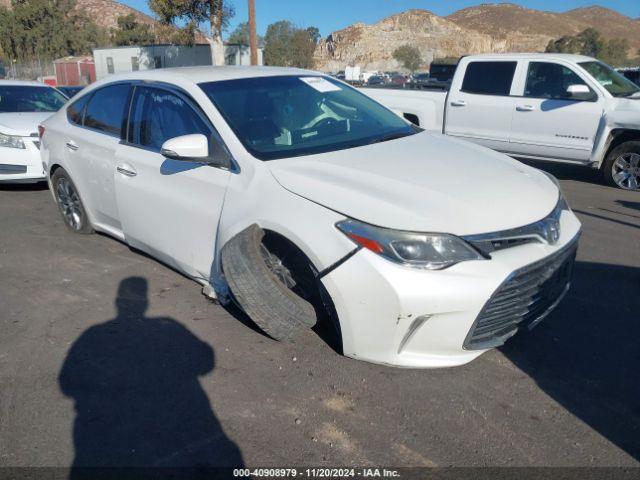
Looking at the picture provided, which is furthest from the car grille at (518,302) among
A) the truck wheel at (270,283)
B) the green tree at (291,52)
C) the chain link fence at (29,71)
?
the green tree at (291,52)

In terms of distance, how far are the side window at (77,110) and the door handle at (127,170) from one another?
1159 millimetres

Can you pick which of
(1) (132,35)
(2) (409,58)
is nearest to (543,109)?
(2) (409,58)

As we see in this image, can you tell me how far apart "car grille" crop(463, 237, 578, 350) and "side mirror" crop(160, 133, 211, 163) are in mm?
1880

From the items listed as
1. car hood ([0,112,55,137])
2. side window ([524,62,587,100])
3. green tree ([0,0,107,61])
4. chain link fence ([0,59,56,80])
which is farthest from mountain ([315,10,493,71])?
car hood ([0,112,55,137])

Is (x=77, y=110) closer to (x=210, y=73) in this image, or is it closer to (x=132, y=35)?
(x=210, y=73)

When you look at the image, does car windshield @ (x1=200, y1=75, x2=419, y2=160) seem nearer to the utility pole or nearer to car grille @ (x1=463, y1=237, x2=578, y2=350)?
car grille @ (x1=463, y1=237, x2=578, y2=350)

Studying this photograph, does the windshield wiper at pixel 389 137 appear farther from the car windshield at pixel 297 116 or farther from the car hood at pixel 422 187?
the car hood at pixel 422 187

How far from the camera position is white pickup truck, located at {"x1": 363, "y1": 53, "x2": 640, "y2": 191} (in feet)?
25.2

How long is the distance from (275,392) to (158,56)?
39678mm

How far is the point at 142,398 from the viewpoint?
3.01 metres

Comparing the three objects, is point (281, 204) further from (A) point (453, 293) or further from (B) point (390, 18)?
(B) point (390, 18)

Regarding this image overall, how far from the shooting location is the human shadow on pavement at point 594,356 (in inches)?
111

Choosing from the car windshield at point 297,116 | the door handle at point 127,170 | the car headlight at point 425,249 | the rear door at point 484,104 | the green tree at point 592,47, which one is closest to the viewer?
the car headlight at point 425,249

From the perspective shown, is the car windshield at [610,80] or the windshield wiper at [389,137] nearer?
the windshield wiper at [389,137]
